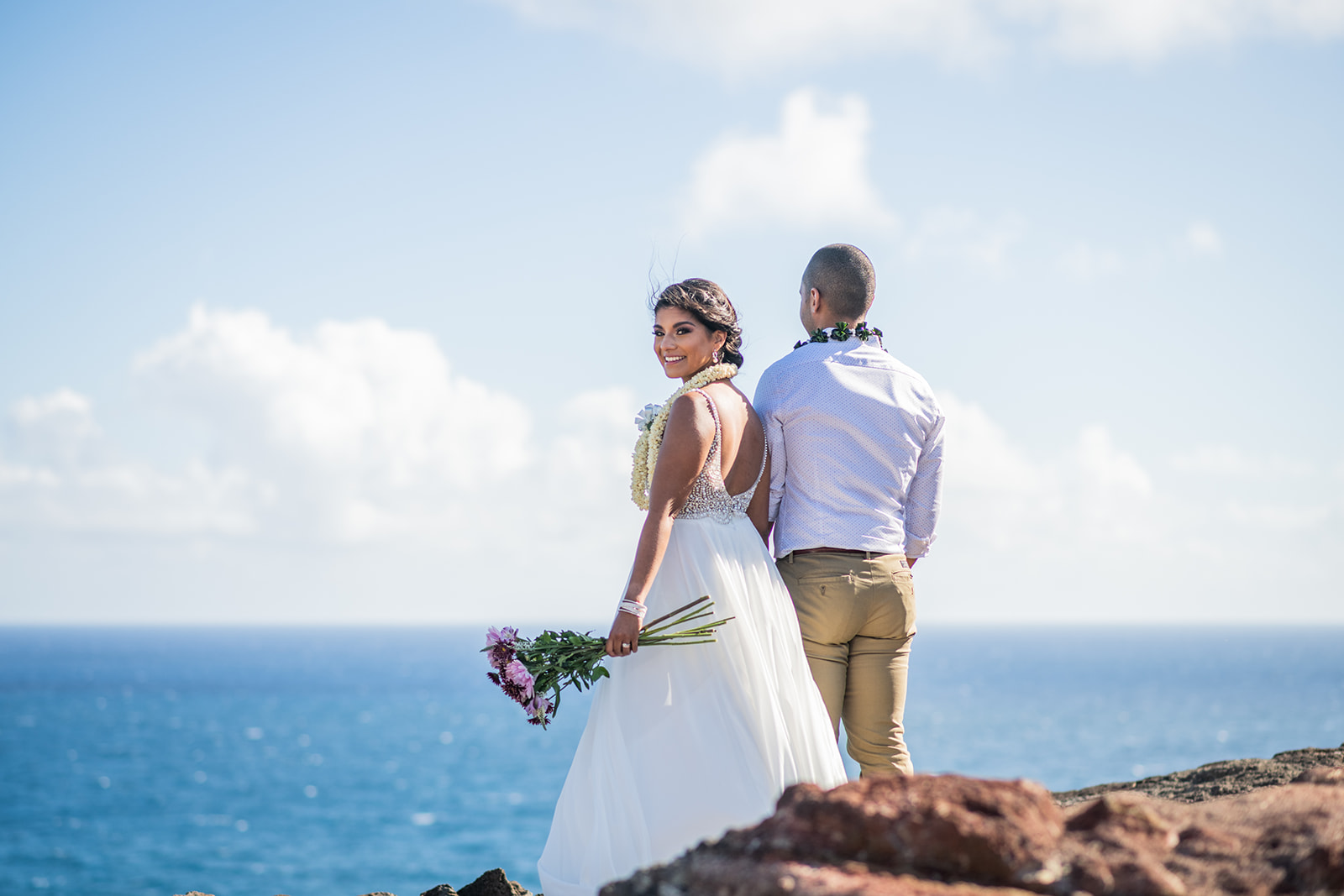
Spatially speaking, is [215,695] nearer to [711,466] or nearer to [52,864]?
[52,864]

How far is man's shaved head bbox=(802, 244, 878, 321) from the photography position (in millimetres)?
4582

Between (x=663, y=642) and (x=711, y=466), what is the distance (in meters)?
0.71

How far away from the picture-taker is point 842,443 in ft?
14.5

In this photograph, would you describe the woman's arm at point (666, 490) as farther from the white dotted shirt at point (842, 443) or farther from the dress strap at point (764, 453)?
the white dotted shirt at point (842, 443)

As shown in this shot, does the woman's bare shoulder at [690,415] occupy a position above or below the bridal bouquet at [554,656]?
above

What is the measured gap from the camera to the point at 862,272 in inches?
181

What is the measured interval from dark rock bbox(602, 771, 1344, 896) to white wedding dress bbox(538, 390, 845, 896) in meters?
1.27

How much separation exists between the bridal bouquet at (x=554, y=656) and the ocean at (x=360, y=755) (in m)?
44.9

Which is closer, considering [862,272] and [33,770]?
[862,272]

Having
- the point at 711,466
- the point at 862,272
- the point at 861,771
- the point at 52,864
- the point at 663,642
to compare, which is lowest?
the point at 52,864

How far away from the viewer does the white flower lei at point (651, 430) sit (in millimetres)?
4426

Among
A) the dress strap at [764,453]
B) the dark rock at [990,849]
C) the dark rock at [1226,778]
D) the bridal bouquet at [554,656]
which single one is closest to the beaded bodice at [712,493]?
the dress strap at [764,453]

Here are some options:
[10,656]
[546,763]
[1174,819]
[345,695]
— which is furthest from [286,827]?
[10,656]

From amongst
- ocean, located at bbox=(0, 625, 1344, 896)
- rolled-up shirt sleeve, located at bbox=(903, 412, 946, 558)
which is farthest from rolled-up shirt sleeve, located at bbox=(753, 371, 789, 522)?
ocean, located at bbox=(0, 625, 1344, 896)
